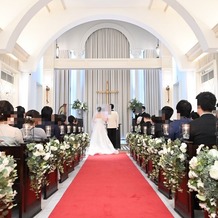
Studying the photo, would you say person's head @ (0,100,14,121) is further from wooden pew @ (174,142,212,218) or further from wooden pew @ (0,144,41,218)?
wooden pew @ (174,142,212,218)

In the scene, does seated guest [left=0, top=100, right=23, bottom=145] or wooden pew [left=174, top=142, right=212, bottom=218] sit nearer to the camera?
A: wooden pew [left=174, top=142, right=212, bottom=218]

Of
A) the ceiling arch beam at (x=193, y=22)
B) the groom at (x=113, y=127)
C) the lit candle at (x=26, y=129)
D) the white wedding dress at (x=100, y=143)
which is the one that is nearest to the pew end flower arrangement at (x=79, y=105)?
the groom at (x=113, y=127)

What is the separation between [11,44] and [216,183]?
710 cm

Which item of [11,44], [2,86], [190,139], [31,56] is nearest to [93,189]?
[190,139]

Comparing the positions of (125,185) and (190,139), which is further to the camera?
(125,185)

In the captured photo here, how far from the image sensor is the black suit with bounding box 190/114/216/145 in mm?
3357

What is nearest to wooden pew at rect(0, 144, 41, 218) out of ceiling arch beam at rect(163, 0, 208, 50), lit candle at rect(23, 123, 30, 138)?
lit candle at rect(23, 123, 30, 138)

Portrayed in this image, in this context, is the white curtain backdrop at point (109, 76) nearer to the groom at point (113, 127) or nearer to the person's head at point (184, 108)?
the groom at point (113, 127)

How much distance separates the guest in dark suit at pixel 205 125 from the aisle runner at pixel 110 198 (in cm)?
92

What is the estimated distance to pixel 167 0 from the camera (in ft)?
27.6

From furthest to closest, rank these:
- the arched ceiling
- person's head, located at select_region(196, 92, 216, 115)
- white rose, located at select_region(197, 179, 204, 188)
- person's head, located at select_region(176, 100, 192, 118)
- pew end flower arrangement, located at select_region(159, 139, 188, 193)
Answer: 1. the arched ceiling
2. person's head, located at select_region(176, 100, 192, 118)
3. person's head, located at select_region(196, 92, 216, 115)
4. pew end flower arrangement, located at select_region(159, 139, 188, 193)
5. white rose, located at select_region(197, 179, 204, 188)

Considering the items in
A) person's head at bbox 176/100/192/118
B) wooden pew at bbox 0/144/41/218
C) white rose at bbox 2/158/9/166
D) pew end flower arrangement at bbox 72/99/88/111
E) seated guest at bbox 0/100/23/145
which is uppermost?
pew end flower arrangement at bbox 72/99/88/111

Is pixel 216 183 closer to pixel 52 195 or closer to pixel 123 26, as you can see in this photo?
pixel 52 195

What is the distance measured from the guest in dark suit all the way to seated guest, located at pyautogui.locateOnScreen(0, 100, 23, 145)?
1928mm
